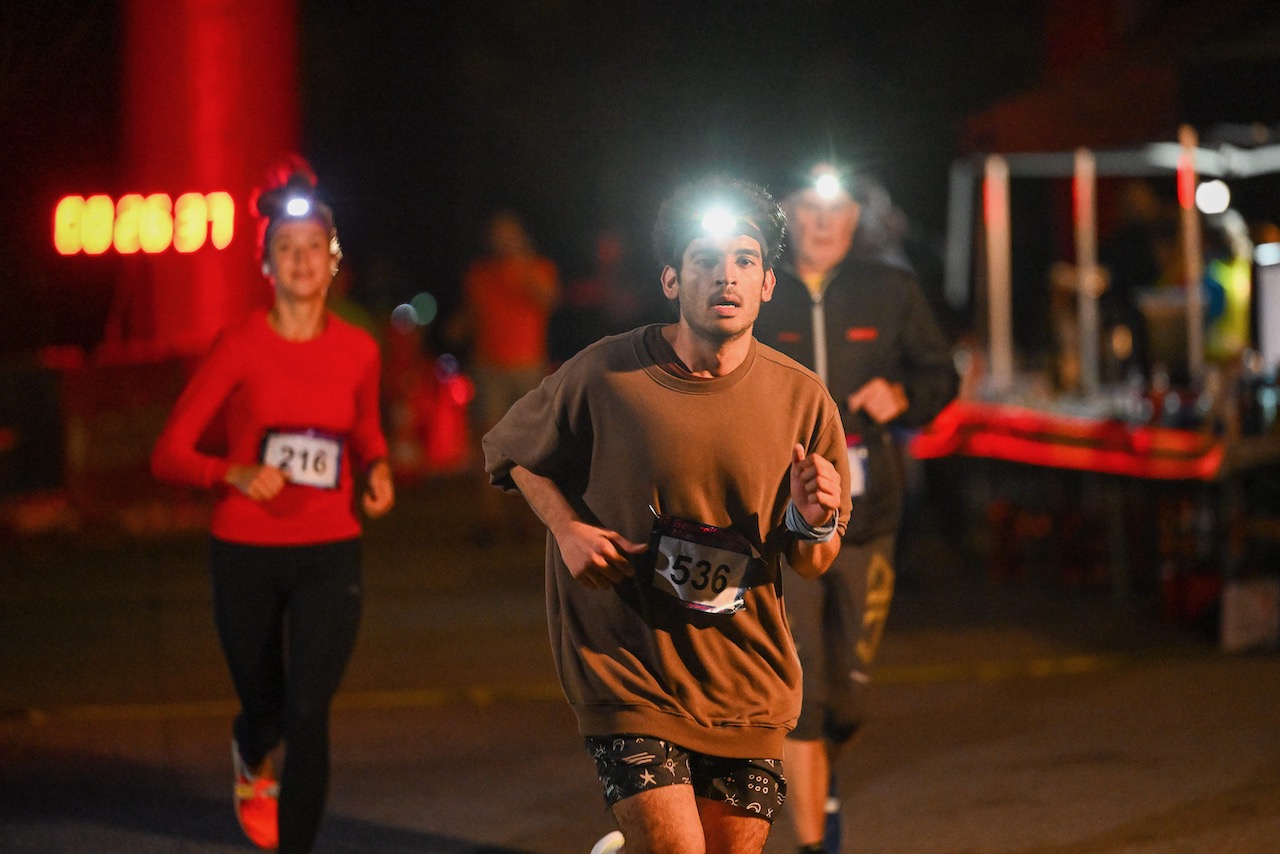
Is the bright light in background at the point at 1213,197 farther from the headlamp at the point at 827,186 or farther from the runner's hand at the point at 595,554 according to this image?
the runner's hand at the point at 595,554

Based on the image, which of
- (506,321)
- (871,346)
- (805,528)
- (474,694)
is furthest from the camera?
(506,321)

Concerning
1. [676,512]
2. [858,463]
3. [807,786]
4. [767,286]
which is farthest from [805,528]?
[858,463]

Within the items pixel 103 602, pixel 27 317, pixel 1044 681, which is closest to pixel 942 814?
pixel 1044 681

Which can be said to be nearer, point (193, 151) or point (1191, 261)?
point (1191, 261)

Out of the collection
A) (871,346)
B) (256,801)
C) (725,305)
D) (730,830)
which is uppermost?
(725,305)

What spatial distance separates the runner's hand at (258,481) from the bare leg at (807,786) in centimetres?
173

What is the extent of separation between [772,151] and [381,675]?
23.4m

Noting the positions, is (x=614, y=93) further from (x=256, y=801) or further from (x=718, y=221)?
(x=718, y=221)

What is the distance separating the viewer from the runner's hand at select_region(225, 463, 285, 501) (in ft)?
17.9

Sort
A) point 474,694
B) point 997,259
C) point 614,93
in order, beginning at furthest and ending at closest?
point 614,93
point 997,259
point 474,694

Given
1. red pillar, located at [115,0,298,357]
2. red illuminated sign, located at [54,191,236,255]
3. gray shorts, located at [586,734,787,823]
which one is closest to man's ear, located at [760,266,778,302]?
gray shorts, located at [586,734,787,823]

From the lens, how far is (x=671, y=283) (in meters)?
4.24

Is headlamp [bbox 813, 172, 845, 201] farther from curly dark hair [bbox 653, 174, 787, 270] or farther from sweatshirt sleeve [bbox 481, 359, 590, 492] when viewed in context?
sweatshirt sleeve [bbox 481, 359, 590, 492]

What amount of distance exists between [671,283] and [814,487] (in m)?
0.65
